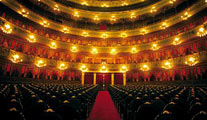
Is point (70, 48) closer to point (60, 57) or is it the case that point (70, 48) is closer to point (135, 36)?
point (60, 57)

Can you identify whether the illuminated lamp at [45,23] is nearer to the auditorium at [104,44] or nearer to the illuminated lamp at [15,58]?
the auditorium at [104,44]

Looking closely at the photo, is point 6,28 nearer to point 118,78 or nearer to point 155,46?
point 118,78

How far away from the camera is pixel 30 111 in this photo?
172cm

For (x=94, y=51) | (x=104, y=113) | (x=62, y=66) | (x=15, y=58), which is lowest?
(x=104, y=113)

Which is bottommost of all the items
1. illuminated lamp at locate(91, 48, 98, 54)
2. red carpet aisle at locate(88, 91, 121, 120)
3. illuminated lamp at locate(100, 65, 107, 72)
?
red carpet aisle at locate(88, 91, 121, 120)

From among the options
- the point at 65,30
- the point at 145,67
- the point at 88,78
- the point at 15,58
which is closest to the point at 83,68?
the point at 88,78

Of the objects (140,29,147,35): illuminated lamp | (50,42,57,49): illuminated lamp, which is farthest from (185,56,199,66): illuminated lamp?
(50,42,57,49): illuminated lamp

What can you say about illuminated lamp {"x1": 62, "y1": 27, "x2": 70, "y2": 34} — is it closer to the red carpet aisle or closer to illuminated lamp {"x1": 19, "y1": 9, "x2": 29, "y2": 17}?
illuminated lamp {"x1": 19, "y1": 9, "x2": 29, "y2": 17}

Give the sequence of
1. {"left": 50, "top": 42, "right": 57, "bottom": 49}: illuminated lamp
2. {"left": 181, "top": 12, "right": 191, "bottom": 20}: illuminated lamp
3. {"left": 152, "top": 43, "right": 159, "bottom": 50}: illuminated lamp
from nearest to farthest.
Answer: {"left": 181, "top": 12, "right": 191, "bottom": 20}: illuminated lamp, {"left": 50, "top": 42, "right": 57, "bottom": 49}: illuminated lamp, {"left": 152, "top": 43, "right": 159, "bottom": 50}: illuminated lamp

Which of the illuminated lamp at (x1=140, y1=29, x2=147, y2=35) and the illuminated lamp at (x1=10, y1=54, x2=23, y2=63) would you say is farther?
the illuminated lamp at (x1=140, y1=29, x2=147, y2=35)

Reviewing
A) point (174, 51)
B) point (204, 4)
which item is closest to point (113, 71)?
point (174, 51)

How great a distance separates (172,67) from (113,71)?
8467mm

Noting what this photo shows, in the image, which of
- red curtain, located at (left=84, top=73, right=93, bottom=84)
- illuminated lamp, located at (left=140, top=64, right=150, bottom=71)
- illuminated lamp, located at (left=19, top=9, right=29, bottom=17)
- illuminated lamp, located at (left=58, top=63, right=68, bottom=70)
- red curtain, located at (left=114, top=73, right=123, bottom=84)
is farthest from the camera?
red curtain, located at (left=114, top=73, right=123, bottom=84)

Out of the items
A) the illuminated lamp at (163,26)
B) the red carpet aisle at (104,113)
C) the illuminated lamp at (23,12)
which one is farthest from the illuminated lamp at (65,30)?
the red carpet aisle at (104,113)
